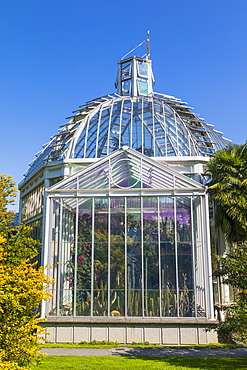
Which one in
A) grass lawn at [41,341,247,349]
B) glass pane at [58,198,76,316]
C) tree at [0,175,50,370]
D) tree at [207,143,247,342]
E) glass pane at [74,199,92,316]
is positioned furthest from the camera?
tree at [207,143,247,342]

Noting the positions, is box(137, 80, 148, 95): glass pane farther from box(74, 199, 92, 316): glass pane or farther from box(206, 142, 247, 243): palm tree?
box(74, 199, 92, 316): glass pane

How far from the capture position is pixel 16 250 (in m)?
12.7

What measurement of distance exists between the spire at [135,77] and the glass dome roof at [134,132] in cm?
717

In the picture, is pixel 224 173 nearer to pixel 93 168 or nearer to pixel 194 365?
pixel 93 168

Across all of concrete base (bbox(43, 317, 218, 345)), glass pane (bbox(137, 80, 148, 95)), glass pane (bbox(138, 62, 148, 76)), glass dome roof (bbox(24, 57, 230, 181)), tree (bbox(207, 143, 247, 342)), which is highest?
glass pane (bbox(138, 62, 148, 76))

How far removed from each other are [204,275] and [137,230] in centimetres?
333

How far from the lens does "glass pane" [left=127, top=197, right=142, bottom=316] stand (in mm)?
15438

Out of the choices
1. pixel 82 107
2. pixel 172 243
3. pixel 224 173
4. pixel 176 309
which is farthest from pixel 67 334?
pixel 82 107

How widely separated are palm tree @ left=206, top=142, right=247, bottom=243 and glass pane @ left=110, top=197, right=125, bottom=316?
4411 millimetres

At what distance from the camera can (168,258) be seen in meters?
15.7

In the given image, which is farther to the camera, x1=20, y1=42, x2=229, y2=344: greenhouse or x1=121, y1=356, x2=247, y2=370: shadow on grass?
x1=20, y1=42, x2=229, y2=344: greenhouse

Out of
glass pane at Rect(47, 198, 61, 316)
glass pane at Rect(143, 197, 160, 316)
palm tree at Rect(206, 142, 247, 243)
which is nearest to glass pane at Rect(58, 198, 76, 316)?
glass pane at Rect(47, 198, 61, 316)

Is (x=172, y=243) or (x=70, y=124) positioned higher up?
(x=70, y=124)

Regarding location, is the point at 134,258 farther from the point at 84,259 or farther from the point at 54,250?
the point at 54,250
